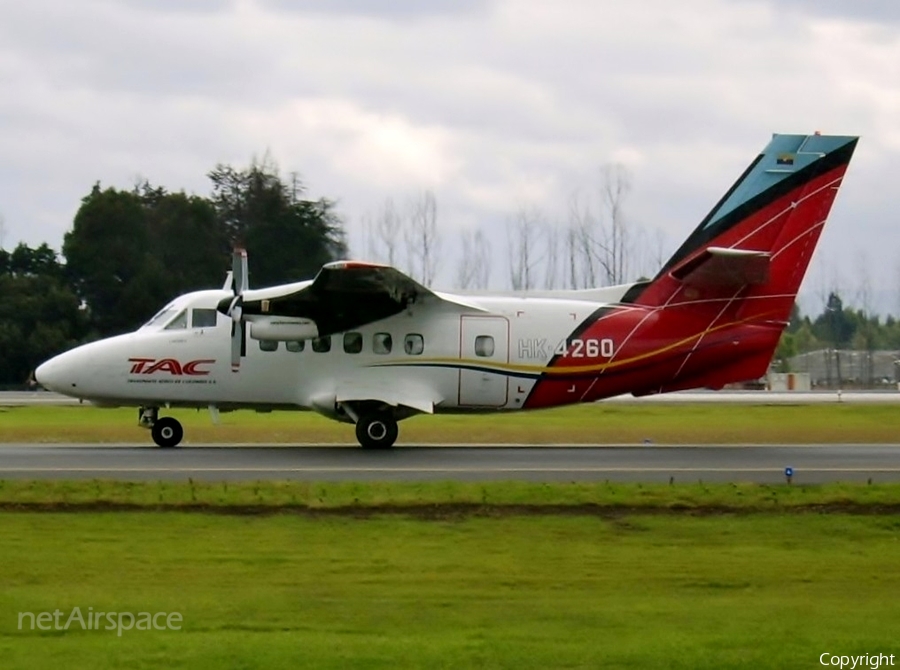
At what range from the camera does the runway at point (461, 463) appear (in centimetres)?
2095

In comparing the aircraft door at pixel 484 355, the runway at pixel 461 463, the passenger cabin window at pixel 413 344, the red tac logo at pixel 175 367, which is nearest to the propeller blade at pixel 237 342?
the red tac logo at pixel 175 367

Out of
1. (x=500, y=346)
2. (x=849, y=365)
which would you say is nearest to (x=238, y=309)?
(x=500, y=346)

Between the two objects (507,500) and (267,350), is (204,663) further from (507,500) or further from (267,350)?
(267,350)

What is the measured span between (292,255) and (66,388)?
30149 mm

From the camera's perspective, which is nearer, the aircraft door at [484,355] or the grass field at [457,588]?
the grass field at [457,588]

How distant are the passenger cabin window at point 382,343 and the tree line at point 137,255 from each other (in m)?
30.5

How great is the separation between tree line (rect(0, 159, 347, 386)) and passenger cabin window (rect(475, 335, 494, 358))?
30735 millimetres

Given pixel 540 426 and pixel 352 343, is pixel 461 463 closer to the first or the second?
pixel 352 343

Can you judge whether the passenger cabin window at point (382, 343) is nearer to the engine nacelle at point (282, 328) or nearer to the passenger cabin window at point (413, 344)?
the passenger cabin window at point (413, 344)

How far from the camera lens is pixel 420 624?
1168 centimetres

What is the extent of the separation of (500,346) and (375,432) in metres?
3.04

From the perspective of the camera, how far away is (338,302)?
86.0 ft

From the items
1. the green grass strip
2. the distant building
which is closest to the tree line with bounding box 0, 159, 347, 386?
the green grass strip

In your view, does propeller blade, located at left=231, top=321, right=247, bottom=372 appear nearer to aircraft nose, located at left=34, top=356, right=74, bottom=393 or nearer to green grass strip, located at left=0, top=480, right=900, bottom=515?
Answer: aircraft nose, located at left=34, top=356, right=74, bottom=393
